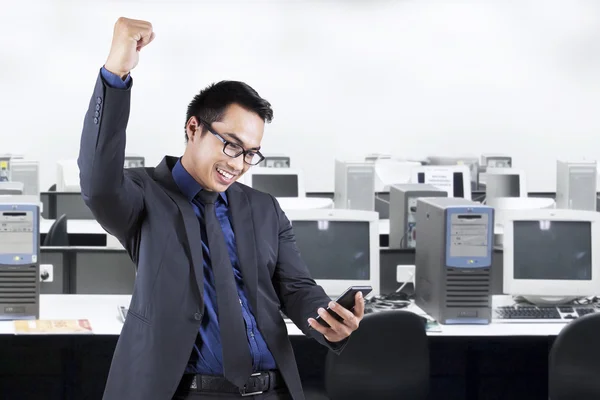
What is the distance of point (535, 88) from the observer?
38.7 feet

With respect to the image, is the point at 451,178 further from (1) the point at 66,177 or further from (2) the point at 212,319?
(2) the point at 212,319

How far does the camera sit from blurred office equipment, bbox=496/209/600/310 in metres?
3.78

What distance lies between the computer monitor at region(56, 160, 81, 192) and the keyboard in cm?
448

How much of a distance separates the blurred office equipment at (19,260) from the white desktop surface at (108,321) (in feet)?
0.23

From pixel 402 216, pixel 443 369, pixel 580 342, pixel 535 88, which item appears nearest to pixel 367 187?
pixel 402 216

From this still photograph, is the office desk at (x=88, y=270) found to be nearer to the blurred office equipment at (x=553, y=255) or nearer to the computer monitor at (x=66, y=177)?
the blurred office equipment at (x=553, y=255)

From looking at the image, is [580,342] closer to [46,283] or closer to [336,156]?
[46,283]

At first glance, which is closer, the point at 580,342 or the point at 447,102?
the point at 580,342

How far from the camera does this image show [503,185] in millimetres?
7586

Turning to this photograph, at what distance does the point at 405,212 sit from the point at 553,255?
38.4 inches

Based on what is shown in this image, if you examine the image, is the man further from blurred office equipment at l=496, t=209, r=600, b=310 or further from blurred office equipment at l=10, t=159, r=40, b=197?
blurred office equipment at l=10, t=159, r=40, b=197

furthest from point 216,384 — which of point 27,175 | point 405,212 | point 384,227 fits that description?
point 27,175

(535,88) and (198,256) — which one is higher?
(535,88)

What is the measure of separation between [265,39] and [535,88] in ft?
11.8
